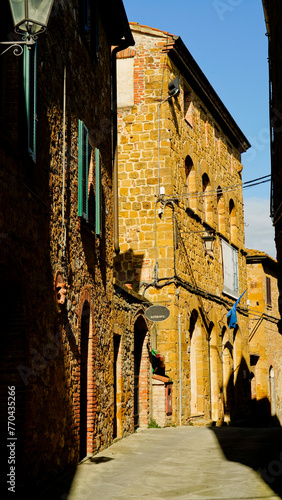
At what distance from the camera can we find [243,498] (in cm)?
703

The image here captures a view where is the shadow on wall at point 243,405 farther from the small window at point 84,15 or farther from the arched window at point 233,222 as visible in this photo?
the small window at point 84,15

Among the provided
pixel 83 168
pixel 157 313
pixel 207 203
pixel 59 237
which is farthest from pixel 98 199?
pixel 207 203

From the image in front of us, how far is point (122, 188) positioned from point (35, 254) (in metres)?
9.72

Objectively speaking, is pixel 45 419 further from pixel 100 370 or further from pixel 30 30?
pixel 30 30

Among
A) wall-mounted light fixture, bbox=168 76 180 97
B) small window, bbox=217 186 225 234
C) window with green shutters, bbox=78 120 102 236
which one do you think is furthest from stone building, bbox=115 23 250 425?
window with green shutters, bbox=78 120 102 236

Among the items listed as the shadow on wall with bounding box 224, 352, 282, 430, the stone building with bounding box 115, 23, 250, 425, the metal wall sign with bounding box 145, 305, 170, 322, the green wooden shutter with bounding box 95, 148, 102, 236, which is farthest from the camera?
the shadow on wall with bounding box 224, 352, 282, 430

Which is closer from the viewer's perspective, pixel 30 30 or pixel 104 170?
pixel 30 30

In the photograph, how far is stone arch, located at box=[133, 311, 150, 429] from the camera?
48.6ft

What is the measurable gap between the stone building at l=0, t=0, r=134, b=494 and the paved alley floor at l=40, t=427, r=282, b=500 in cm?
41

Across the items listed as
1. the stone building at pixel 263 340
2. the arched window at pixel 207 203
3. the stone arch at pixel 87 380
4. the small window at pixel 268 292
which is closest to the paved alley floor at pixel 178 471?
the stone arch at pixel 87 380

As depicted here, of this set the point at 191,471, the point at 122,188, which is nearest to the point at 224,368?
the point at 122,188

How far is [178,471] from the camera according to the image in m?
9.05

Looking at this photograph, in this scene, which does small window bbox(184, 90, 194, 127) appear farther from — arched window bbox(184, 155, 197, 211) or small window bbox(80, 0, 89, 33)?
small window bbox(80, 0, 89, 33)

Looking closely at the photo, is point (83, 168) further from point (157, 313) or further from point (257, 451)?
point (157, 313)
